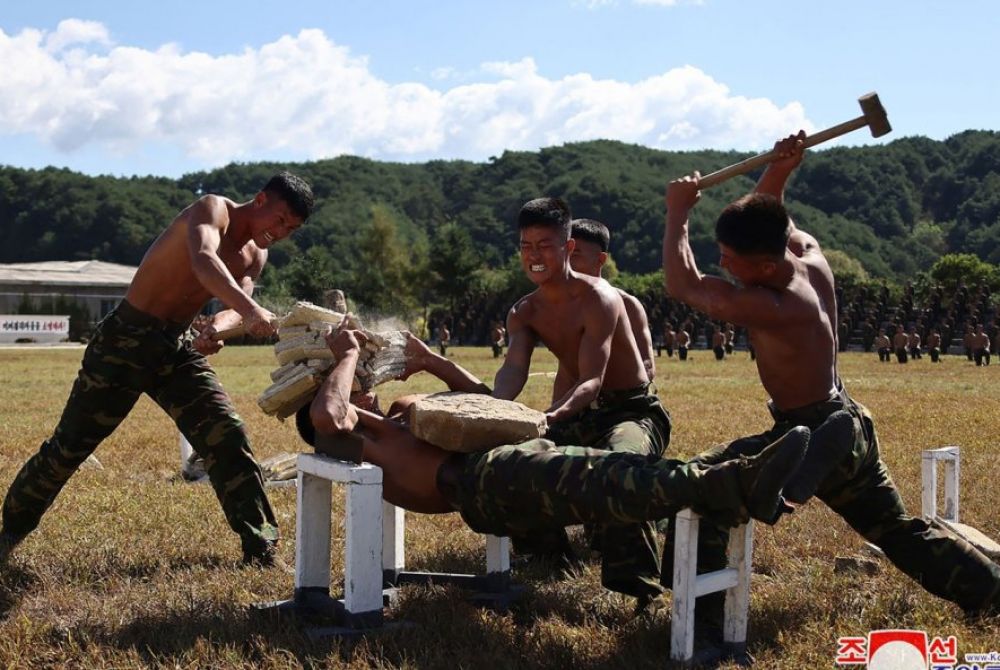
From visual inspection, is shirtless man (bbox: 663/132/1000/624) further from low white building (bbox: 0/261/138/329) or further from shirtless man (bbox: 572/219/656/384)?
low white building (bbox: 0/261/138/329)

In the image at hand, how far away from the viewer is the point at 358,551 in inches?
150

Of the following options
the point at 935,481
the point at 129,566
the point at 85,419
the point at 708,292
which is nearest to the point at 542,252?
→ the point at 708,292

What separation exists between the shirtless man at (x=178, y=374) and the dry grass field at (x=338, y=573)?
0.90 ft

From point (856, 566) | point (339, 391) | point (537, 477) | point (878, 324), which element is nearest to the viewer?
point (537, 477)

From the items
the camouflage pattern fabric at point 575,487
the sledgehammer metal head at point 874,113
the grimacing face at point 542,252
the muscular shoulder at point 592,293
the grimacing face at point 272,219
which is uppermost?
the sledgehammer metal head at point 874,113

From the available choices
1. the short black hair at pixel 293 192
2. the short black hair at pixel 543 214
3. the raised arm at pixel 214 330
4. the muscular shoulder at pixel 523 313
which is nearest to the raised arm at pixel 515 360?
the muscular shoulder at pixel 523 313

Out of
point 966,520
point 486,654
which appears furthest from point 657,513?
point 966,520

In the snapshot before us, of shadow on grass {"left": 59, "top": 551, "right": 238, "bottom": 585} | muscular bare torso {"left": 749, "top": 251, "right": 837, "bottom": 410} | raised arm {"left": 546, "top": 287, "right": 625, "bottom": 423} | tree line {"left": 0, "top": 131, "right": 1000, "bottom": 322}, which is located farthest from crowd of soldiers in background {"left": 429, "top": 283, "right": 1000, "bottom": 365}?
tree line {"left": 0, "top": 131, "right": 1000, "bottom": 322}

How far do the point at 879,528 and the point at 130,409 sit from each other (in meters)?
3.53

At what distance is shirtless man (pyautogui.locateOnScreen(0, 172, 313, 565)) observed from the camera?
5289 millimetres

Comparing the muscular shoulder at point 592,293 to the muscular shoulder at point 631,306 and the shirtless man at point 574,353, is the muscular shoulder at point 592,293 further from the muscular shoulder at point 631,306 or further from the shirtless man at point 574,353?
the muscular shoulder at point 631,306

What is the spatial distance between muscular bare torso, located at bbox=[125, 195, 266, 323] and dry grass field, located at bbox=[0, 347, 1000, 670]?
4.23ft

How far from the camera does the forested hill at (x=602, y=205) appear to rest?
9462cm

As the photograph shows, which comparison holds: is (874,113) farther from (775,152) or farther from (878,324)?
(878,324)
